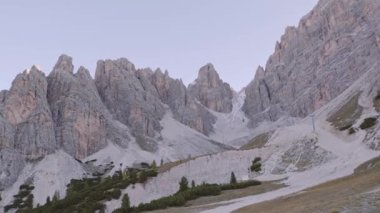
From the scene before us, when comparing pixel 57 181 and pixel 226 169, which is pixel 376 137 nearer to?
pixel 226 169

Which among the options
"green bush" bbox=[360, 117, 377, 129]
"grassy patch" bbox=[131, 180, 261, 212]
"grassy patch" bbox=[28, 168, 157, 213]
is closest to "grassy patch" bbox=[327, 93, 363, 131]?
"green bush" bbox=[360, 117, 377, 129]

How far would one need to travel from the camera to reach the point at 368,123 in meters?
85.2

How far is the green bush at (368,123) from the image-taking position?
8294 cm

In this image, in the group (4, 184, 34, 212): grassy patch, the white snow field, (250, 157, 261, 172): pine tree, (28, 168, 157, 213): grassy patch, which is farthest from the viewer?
(4, 184, 34, 212): grassy patch

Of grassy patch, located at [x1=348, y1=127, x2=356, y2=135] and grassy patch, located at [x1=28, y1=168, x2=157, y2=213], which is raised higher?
grassy patch, located at [x1=348, y1=127, x2=356, y2=135]

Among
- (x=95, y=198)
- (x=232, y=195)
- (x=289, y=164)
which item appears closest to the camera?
(x=232, y=195)

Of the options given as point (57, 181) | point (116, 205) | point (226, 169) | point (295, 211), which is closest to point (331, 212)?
point (295, 211)

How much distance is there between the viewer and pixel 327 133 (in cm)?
10212

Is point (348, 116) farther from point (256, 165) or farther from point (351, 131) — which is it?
point (256, 165)

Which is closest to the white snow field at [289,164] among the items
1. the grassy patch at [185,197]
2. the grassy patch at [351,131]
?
the grassy patch at [351,131]

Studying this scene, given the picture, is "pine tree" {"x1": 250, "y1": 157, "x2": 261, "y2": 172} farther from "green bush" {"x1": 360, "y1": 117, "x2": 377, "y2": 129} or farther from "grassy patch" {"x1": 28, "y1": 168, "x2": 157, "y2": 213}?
"grassy patch" {"x1": 28, "y1": 168, "x2": 157, "y2": 213}

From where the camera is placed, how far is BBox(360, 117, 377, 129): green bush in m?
82.9

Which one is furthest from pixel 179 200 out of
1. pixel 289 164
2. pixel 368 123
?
pixel 368 123

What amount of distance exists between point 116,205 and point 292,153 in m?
40.2
